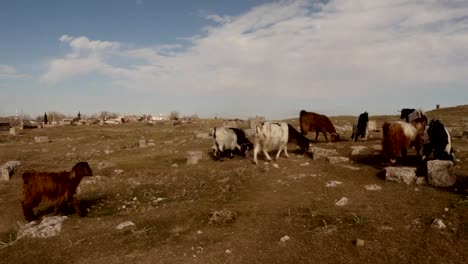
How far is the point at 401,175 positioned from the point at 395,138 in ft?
6.71

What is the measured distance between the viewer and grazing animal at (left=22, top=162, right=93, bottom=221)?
9727 millimetres

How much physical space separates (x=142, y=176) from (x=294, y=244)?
8.40 metres

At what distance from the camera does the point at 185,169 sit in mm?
14805

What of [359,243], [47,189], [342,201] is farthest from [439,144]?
[47,189]

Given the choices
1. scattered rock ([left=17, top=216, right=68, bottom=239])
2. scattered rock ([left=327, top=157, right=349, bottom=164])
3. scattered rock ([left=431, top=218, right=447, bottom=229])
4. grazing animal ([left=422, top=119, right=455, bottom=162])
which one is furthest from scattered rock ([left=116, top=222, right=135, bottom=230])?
grazing animal ([left=422, top=119, right=455, bottom=162])

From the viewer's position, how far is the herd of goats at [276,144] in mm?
9781

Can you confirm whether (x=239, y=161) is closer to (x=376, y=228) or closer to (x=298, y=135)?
(x=298, y=135)

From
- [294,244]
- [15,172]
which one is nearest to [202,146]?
[15,172]

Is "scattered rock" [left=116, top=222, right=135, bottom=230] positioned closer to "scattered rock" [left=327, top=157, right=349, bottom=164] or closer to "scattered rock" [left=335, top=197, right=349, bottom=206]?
"scattered rock" [left=335, top=197, right=349, bottom=206]

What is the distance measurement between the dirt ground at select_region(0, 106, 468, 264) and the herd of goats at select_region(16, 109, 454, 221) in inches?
25.0

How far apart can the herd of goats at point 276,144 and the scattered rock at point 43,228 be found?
1.67ft

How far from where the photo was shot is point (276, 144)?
49.8 ft

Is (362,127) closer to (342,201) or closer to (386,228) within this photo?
(342,201)

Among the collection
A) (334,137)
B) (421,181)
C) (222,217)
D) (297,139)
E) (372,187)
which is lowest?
(222,217)
